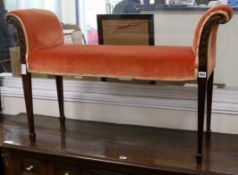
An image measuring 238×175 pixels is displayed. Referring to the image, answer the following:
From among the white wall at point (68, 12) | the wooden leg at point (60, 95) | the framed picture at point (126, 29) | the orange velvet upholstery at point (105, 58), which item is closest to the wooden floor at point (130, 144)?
the wooden leg at point (60, 95)

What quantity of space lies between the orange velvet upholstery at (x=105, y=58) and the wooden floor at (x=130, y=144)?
0.38 meters

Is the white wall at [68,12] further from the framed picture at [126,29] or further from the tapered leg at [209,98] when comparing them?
the tapered leg at [209,98]

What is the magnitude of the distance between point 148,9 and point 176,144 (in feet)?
3.29

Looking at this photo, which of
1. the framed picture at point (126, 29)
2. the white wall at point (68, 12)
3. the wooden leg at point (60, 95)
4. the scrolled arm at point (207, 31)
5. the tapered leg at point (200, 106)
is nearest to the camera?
the scrolled arm at point (207, 31)

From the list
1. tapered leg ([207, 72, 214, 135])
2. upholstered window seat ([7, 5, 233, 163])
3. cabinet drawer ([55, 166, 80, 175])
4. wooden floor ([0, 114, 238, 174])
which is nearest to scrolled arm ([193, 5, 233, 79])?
upholstered window seat ([7, 5, 233, 163])

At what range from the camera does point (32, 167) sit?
5.75 ft

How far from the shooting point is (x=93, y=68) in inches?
62.1

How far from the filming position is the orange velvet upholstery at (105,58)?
4.70ft

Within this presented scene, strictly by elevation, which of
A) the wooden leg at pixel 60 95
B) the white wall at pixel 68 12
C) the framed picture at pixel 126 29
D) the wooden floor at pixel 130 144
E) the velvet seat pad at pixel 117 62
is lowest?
the wooden floor at pixel 130 144

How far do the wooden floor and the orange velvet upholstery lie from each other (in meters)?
0.38

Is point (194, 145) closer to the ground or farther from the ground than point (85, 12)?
closer to the ground

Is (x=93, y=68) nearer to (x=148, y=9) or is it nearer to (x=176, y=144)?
(x=176, y=144)

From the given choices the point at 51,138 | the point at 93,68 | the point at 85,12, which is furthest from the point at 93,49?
the point at 85,12

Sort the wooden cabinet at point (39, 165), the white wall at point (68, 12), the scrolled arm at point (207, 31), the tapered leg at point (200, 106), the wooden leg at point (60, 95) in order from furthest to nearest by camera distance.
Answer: the white wall at point (68, 12)
the wooden leg at point (60, 95)
the wooden cabinet at point (39, 165)
the tapered leg at point (200, 106)
the scrolled arm at point (207, 31)
